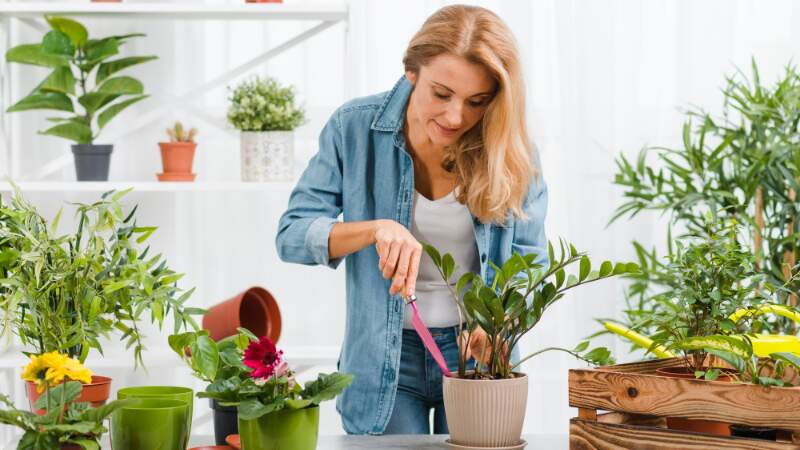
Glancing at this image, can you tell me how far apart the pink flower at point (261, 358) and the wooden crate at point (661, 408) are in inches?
16.6

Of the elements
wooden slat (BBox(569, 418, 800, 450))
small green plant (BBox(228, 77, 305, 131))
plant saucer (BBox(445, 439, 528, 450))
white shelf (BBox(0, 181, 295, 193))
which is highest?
small green plant (BBox(228, 77, 305, 131))

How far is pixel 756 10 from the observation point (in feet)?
10.7

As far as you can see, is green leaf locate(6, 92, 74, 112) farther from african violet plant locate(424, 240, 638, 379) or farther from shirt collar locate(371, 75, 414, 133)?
african violet plant locate(424, 240, 638, 379)

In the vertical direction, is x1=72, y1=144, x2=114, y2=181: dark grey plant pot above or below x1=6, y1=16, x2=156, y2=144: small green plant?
below

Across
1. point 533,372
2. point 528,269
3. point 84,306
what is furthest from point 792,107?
point 84,306

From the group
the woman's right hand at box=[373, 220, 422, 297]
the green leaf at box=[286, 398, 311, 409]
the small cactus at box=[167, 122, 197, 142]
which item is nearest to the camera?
the green leaf at box=[286, 398, 311, 409]

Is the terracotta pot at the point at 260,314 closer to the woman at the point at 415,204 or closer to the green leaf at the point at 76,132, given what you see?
the woman at the point at 415,204

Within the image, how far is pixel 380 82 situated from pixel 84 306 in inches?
77.1

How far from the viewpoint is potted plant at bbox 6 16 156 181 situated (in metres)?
2.74

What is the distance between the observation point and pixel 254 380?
121 centimetres

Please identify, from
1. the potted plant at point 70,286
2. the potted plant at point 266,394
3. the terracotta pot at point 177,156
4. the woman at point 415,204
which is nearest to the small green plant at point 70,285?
the potted plant at point 70,286

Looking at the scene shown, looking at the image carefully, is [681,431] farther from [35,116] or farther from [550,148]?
[35,116]

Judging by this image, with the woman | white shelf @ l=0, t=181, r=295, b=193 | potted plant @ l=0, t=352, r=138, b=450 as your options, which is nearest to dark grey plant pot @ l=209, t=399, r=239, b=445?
potted plant @ l=0, t=352, r=138, b=450

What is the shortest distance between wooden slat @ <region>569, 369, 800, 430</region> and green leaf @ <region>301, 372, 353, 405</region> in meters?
0.33
